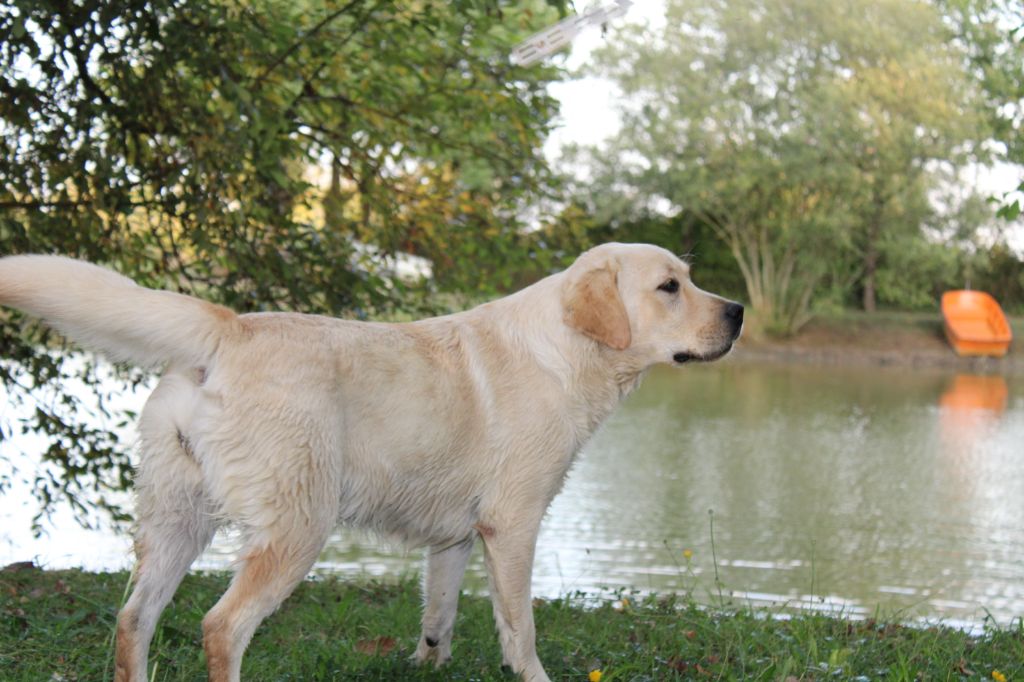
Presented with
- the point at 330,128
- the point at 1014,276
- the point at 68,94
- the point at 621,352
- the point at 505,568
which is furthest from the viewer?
the point at 1014,276

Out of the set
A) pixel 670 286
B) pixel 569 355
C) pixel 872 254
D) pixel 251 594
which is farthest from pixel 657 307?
pixel 872 254

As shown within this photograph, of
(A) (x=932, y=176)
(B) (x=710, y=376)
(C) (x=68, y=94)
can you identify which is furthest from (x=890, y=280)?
(C) (x=68, y=94)

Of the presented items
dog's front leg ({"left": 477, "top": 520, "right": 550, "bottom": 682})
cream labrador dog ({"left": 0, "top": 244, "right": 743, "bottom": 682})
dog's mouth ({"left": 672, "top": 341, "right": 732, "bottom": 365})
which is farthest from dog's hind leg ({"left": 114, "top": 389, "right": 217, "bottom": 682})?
dog's mouth ({"left": 672, "top": 341, "right": 732, "bottom": 365})

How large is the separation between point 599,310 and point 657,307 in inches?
10.2

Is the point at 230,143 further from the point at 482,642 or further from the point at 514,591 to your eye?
the point at 514,591

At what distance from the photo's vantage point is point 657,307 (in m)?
4.77

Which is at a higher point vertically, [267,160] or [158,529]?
[267,160]

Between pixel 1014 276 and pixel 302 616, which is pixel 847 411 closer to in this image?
pixel 302 616

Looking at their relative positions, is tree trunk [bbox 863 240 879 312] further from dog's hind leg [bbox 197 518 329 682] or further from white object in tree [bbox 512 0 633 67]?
dog's hind leg [bbox 197 518 329 682]

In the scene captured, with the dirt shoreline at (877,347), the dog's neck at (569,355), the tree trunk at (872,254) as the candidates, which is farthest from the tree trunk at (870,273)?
the dog's neck at (569,355)

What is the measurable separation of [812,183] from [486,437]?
29906 millimetres

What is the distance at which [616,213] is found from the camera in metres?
35.4

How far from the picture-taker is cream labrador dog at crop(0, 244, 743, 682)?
12.9 feet

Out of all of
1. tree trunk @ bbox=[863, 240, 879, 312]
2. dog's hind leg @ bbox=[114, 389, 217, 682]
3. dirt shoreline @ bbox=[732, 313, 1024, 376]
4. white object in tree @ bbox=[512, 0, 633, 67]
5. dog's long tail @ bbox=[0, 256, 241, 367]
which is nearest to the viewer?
dog's long tail @ bbox=[0, 256, 241, 367]
